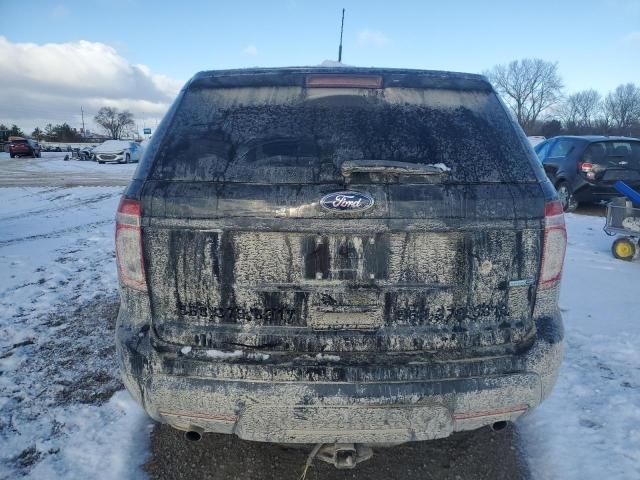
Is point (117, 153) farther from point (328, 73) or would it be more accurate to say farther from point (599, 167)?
point (328, 73)

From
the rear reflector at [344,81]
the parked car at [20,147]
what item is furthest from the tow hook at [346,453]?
the parked car at [20,147]

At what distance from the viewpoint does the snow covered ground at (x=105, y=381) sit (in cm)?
255

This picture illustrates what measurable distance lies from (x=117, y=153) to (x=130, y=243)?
31710 millimetres

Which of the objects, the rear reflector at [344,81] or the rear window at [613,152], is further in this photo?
the rear window at [613,152]

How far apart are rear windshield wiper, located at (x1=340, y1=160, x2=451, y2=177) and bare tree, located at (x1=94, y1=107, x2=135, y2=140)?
333 ft

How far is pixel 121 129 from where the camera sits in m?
94.4

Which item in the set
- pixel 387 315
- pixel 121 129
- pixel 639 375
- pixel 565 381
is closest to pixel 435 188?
pixel 387 315

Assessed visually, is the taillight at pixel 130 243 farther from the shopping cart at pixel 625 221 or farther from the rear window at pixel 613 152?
the rear window at pixel 613 152

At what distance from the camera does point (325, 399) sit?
1.89 meters

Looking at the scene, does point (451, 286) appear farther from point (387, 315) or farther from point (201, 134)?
point (201, 134)

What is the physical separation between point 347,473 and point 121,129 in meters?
103

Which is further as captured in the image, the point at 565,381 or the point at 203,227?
the point at 565,381

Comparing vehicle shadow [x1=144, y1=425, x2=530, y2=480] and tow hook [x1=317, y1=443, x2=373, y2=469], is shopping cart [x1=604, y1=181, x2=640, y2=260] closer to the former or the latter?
vehicle shadow [x1=144, y1=425, x2=530, y2=480]

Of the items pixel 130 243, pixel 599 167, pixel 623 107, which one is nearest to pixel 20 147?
pixel 599 167
